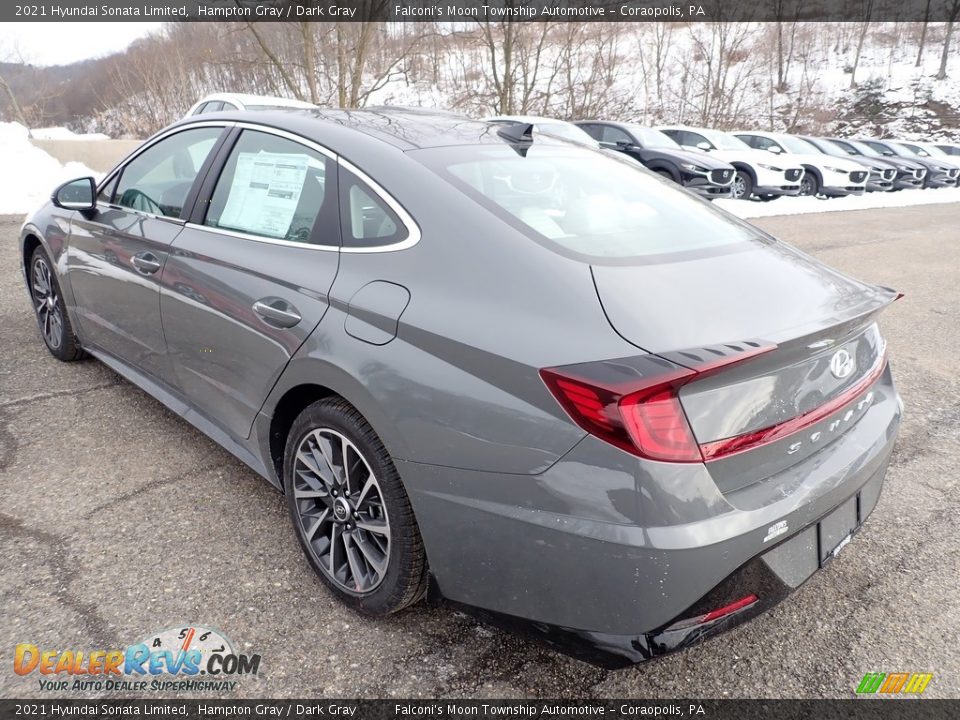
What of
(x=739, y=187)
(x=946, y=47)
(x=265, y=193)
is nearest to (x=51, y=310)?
(x=265, y=193)

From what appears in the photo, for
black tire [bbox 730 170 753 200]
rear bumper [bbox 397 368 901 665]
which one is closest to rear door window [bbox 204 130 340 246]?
rear bumper [bbox 397 368 901 665]

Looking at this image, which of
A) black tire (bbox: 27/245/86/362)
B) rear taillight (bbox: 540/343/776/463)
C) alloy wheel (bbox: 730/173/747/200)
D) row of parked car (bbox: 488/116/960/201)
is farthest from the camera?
alloy wheel (bbox: 730/173/747/200)

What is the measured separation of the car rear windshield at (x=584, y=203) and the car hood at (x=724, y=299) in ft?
0.40

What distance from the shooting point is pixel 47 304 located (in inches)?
169

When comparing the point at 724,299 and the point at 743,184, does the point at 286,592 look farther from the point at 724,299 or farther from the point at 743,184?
the point at 743,184

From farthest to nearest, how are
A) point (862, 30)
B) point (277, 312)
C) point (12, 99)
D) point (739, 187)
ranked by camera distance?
point (862, 30) < point (12, 99) < point (739, 187) < point (277, 312)

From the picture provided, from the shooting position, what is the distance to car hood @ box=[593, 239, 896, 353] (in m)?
1.70

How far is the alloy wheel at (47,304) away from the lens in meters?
4.17

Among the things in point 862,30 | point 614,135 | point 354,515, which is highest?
point 862,30

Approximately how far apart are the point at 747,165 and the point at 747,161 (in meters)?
0.42

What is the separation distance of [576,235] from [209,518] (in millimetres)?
1842

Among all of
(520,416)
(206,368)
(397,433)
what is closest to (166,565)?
(206,368)

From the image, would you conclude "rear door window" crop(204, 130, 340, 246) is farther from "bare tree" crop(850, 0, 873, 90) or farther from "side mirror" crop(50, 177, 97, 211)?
"bare tree" crop(850, 0, 873, 90)

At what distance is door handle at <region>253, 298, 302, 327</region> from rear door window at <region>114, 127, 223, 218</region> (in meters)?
0.91
